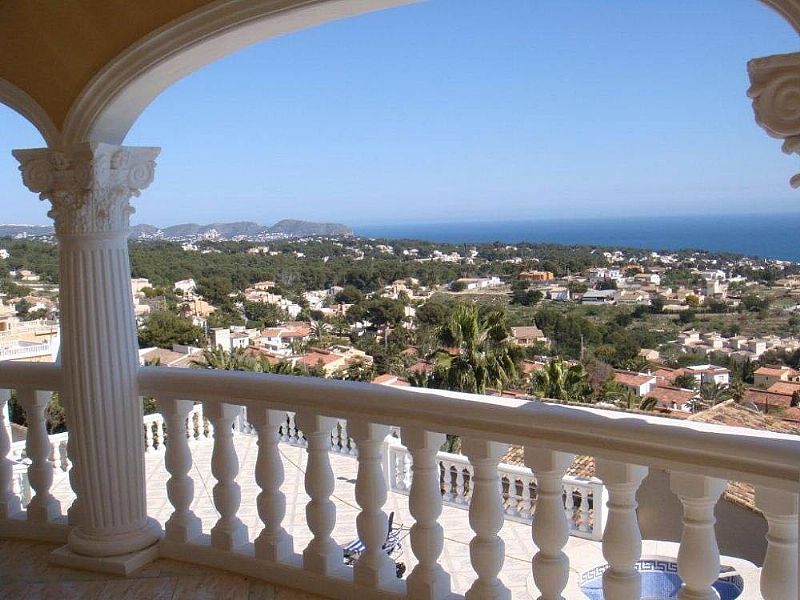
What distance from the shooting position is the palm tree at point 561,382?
14133 millimetres

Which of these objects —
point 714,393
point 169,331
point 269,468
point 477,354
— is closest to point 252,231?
point 169,331

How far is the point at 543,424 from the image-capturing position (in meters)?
1.55

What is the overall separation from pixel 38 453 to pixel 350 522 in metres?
4.42

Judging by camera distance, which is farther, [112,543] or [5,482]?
[5,482]

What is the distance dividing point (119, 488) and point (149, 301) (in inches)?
516

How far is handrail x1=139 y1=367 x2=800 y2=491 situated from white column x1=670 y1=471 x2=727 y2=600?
0.11 feet

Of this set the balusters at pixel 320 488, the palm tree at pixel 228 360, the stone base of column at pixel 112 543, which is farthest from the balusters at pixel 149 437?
the balusters at pixel 320 488

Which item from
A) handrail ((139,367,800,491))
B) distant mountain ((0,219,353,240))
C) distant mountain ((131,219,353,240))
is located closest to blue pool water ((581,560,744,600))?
handrail ((139,367,800,491))

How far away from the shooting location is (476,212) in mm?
32281

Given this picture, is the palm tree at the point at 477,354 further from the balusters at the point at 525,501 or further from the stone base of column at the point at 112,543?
the stone base of column at the point at 112,543

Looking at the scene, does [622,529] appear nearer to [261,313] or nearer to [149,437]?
[149,437]

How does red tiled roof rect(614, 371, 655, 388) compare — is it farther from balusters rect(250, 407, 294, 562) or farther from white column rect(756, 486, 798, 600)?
white column rect(756, 486, 798, 600)

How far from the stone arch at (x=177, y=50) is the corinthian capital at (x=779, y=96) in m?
0.99

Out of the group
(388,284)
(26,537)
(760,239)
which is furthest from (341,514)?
(388,284)
